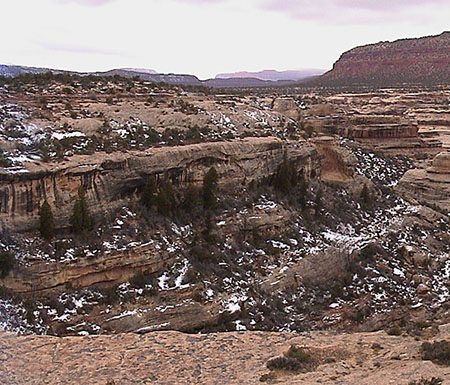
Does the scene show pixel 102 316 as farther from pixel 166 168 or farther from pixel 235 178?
pixel 235 178

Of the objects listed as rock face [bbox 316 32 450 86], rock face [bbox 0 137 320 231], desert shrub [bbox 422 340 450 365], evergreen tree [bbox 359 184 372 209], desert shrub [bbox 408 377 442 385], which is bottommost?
evergreen tree [bbox 359 184 372 209]

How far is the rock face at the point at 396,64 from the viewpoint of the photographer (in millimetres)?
119938

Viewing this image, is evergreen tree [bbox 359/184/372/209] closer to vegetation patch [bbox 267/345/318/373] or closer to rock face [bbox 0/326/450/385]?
rock face [bbox 0/326/450/385]

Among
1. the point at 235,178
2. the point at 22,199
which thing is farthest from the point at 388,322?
the point at 22,199

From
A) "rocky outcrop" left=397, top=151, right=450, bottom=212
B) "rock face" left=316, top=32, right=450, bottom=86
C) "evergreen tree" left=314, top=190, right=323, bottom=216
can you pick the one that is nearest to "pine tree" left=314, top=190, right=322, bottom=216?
"evergreen tree" left=314, top=190, right=323, bottom=216

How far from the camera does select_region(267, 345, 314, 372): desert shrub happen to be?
969 cm

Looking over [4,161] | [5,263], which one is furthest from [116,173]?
[5,263]

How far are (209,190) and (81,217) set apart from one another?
595cm

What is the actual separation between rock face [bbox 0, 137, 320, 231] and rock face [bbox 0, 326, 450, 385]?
563 cm

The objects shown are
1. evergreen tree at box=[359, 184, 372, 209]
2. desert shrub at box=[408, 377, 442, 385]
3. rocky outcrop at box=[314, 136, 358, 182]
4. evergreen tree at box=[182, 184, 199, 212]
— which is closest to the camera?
desert shrub at box=[408, 377, 442, 385]

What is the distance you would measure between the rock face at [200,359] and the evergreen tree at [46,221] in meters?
5.19

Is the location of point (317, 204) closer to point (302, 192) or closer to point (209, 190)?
point (302, 192)

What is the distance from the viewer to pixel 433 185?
32.1 m

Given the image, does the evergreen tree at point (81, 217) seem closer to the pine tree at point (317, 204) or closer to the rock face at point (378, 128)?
the pine tree at point (317, 204)
